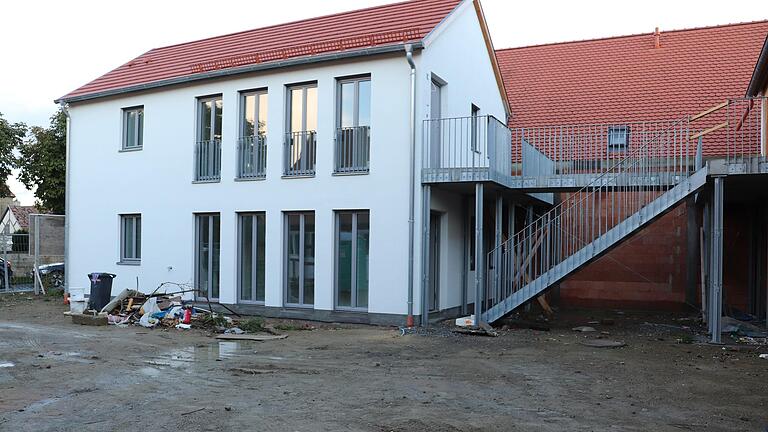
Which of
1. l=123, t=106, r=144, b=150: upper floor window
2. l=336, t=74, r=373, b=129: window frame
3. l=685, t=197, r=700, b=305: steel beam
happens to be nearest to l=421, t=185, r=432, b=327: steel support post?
l=336, t=74, r=373, b=129: window frame

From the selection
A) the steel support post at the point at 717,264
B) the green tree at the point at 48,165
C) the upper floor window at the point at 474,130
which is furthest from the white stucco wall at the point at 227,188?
the green tree at the point at 48,165

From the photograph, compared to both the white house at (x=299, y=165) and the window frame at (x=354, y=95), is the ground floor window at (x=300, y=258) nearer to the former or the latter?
the white house at (x=299, y=165)

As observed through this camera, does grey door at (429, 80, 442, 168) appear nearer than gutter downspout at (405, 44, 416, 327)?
No

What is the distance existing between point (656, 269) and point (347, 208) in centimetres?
943

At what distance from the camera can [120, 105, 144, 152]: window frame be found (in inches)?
687

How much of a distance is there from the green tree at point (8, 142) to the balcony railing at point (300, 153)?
23.6 metres

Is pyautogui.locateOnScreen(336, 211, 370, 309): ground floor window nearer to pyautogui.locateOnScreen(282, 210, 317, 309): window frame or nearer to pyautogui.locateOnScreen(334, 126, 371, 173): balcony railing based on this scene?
pyautogui.locateOnScreen(282, 210, 317, 309): window frame

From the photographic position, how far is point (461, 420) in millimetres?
6293

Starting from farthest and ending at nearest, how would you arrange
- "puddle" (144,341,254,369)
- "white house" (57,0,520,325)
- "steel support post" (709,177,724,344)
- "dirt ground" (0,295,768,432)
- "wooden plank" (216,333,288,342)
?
"white house" (57,0,520,325)
"wooden plank" (216,333,288,342)
"steel support post" (709,177,724,344)
"puddle" (144,341,254,369)
"dirt ground" (0,295,768,432)

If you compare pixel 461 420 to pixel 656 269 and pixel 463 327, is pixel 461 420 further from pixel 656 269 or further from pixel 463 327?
pixel 656 269

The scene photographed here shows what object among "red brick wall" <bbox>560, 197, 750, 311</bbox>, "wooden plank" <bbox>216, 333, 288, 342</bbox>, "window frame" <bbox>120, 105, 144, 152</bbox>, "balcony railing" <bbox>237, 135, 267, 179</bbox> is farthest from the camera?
"red brick wall" <bbox>560, 197, 750, 311</bbox>

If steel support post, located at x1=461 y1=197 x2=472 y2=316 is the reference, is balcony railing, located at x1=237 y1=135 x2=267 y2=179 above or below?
above

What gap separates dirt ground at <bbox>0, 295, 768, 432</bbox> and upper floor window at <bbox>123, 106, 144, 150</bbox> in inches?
239

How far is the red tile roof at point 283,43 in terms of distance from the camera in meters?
14.3
